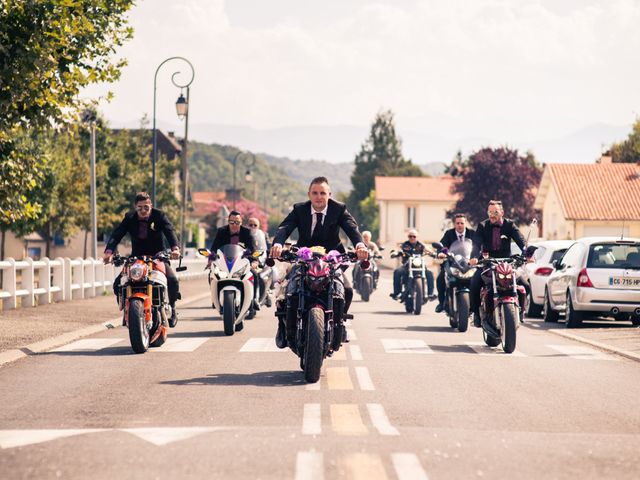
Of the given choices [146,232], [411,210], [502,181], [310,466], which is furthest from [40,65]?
[411,210]

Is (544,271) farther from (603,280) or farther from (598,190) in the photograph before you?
(598,190)

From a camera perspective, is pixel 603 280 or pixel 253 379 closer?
pixel 253 379

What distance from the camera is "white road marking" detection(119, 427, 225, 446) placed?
701 cm

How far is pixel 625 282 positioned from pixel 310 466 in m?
14.0

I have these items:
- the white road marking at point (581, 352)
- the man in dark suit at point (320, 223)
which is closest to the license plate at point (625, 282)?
the white road marking at point (581, 352)

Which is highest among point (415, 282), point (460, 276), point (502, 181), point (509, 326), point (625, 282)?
point (502, 181)

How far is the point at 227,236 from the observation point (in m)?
17.7

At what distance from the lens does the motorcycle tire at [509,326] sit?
45.7 ft

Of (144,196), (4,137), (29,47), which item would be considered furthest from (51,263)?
(144,196)

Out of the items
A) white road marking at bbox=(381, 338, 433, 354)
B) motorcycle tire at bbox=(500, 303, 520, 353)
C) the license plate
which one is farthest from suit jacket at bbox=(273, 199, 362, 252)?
the license plate

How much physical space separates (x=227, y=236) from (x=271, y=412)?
947cm

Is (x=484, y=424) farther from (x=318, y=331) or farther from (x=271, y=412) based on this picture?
(x=318, y=331)

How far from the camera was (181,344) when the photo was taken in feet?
48.5

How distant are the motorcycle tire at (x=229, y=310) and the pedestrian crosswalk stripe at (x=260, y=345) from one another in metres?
0.66
